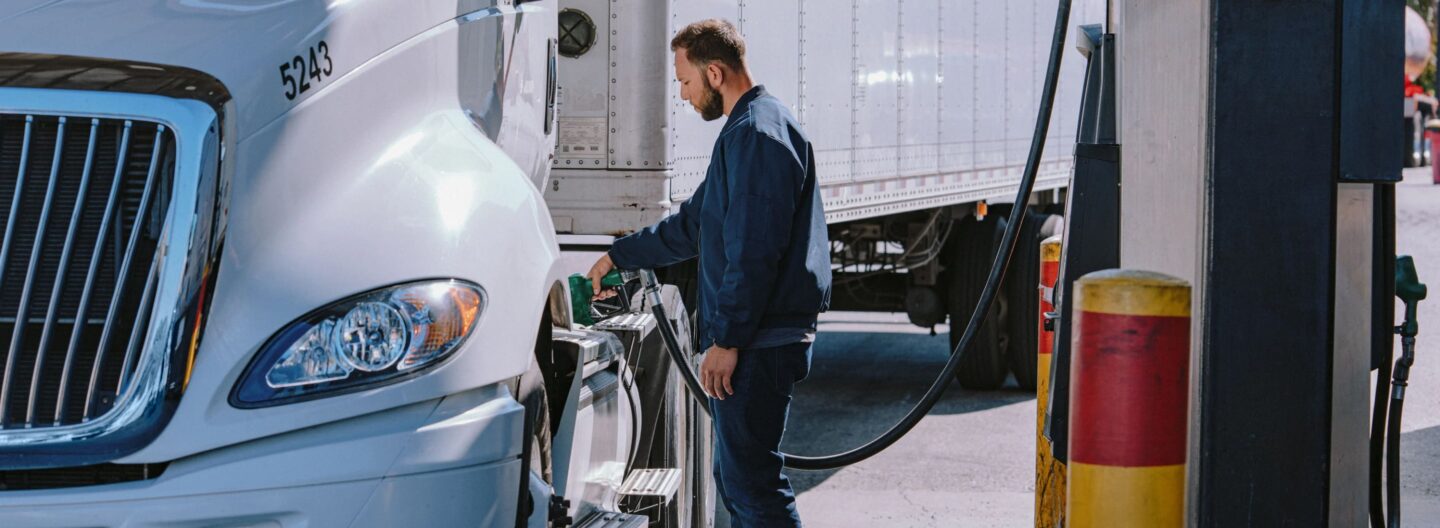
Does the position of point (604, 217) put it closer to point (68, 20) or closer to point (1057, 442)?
point (1057, 442)

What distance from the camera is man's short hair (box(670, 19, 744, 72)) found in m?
4.88

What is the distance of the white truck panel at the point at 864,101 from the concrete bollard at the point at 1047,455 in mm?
1456

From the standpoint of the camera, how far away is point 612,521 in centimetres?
475

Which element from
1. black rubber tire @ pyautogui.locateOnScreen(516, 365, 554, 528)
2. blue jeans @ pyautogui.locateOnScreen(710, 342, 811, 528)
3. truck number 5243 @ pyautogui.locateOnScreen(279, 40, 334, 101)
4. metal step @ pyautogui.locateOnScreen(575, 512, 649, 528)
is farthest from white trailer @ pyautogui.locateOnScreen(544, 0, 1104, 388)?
truck number 5243 @ pyautogui.locateOnScreen(279, 40, 334, 101)

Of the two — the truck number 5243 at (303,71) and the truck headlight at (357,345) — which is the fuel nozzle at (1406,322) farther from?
the truck number 5243 at (303,71)

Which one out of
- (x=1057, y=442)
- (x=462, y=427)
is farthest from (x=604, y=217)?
(x=462, y=427)

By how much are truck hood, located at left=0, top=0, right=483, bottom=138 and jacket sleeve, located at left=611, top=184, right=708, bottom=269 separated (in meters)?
1.59

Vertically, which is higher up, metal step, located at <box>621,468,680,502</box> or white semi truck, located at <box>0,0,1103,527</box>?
white semi truck, located at <box>0,0,1103,527</box>

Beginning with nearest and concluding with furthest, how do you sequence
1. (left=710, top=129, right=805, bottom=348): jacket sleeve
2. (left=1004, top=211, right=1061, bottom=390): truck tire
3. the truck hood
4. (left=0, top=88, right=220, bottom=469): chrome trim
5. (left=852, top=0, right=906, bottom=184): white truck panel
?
(left=0, top=88, right=220, bottom=469): chrome trim
the truck hood
(left=710, top=129, right=805, bottom=348): jacket sleeve
(left=852, top=0, right=906, bottom=184): white truck panel
(left=1004, top=211, right=1061, bottom=390): truck tire

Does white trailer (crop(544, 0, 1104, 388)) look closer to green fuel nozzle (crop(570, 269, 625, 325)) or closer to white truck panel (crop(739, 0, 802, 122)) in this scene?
white truck panel (crop(739, 0, 802, 122))

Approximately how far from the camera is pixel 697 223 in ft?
17.3

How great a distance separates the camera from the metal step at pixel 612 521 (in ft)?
15.4

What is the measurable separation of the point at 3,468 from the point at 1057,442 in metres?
2.71

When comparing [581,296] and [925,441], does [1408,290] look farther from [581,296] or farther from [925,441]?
[925,441]
